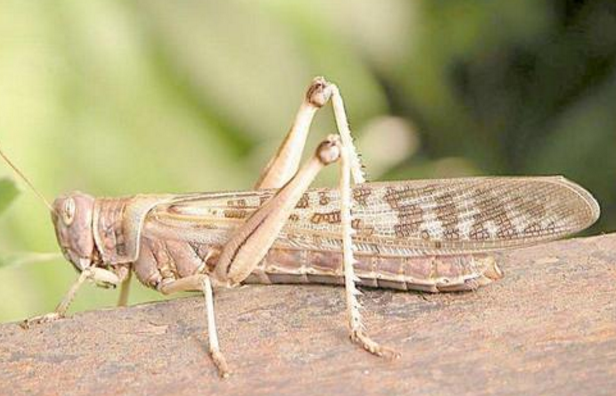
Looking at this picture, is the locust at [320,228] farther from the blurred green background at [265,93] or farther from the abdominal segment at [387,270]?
the blurred green background at [265,93]

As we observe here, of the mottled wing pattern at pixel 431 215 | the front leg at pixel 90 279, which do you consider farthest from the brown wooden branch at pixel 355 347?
the front leg at pixel 90 279

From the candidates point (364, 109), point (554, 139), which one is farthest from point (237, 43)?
point (554, 139)

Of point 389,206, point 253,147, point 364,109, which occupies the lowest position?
point 389,206

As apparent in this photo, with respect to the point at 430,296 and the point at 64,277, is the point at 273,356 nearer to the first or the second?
the point at 430,296

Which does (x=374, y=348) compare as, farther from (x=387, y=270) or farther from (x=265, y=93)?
(x=265, y=93)

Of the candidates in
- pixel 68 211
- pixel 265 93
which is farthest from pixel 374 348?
pixel 265 93

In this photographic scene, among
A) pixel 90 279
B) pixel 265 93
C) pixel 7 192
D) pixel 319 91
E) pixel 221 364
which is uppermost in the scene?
pixel 265 93

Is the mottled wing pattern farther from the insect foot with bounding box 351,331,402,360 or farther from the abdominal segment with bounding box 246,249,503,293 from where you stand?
the insect foot with bounding box 351,331,402,360
